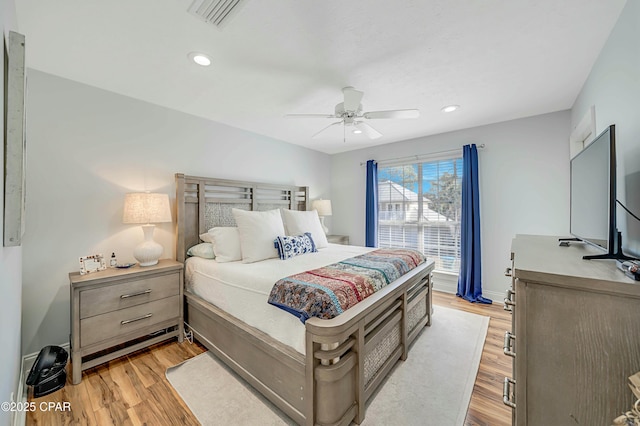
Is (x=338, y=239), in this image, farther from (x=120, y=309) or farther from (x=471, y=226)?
(x=120, y=309)

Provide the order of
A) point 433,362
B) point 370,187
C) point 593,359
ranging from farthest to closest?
point 370,187
point 433,362
point 593,359

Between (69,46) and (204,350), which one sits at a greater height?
(69,46)

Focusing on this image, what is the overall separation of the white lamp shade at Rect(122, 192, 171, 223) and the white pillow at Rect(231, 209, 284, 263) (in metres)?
0.73

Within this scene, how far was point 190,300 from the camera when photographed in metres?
2.50

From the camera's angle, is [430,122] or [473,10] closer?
[473,10]

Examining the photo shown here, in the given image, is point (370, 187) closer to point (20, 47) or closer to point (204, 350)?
point (204, 350)

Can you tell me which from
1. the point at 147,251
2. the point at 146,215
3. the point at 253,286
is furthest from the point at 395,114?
the point at 147,251

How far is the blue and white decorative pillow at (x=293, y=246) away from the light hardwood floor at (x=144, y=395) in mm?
1188

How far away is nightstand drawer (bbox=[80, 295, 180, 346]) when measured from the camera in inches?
77.6

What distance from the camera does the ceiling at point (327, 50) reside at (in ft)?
4.79

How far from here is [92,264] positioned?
2.18m

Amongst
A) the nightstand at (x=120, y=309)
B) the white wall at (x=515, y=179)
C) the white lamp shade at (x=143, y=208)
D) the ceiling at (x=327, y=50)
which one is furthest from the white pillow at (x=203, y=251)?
the white wall at (x=515, y=179)

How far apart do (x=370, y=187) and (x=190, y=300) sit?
331 cm

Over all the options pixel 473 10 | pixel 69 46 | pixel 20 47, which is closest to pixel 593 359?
pixel 473 10
